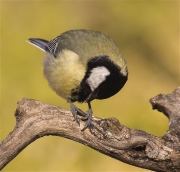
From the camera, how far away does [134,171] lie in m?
2.79

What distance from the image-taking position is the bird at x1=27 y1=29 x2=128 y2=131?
1724 mm

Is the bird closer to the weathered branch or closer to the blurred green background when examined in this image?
the weathered branch

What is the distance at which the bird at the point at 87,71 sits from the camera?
1.72 m

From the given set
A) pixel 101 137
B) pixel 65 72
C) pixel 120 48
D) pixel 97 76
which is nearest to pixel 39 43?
pixel 65 72

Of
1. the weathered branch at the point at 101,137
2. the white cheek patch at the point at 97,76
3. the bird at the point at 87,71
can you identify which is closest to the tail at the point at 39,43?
the bird at the point at 87,71

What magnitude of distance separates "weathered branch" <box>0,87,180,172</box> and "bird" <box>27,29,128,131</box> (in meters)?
0.07

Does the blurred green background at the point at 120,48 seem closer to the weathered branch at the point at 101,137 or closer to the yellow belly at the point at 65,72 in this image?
the yellow belly at the point at 65,72

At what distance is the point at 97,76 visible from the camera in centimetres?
171

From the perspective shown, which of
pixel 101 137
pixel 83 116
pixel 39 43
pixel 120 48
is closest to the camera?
pixel 101 137

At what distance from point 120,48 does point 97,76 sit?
1.62 metres

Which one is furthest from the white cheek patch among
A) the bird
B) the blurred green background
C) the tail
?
the blurred green background

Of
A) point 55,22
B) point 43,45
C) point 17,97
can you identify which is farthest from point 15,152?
point 55,22

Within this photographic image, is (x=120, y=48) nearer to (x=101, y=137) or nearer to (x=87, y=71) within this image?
(x=87, y=71)

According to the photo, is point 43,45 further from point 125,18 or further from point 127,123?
point 125,18
